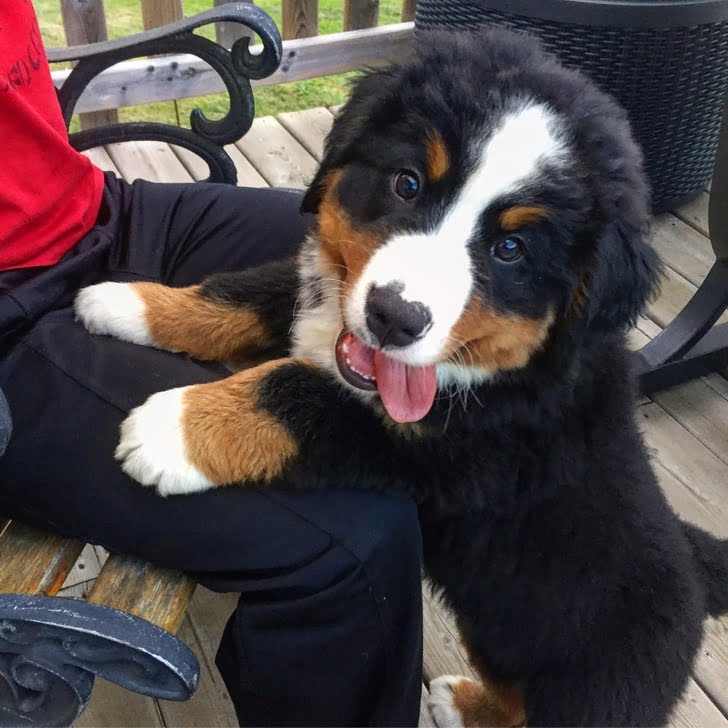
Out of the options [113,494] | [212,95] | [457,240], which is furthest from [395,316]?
[212,95]

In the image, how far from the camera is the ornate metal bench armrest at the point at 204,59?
6.91 ft

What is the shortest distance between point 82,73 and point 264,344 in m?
0.99

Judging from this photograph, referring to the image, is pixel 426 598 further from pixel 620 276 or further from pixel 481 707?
pixel 620 276

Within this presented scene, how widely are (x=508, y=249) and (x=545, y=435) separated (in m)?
0.35

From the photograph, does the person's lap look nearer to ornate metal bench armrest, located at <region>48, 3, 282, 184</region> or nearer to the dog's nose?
the dog's nose

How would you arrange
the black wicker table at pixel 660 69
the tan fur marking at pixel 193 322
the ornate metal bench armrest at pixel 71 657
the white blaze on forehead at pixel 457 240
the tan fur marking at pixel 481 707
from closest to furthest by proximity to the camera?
the ornate metal bench armrest at pixel 71 657
the white blaze on forehead at pixel 457 240
the tan fur marking at pixel 193 322
the tan fur marking at pixel 481 707
the black wicker table at pixel 660 69

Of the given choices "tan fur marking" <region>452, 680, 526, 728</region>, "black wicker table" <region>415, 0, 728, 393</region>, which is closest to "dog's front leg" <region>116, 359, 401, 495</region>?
"tan fur marking" <region>452, 680, 526, 728</region>

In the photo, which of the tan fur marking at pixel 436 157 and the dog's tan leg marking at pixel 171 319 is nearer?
the tan fur marking at pixel 436 157

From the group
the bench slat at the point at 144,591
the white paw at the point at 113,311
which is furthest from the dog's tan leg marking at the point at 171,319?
the bench slat at the point at 144,591

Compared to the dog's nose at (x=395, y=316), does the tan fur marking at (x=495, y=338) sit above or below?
below

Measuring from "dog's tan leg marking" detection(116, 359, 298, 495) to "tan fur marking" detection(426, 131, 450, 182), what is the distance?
1.60 feet

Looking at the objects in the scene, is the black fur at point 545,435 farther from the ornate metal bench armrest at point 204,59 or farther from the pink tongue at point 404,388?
the ornate metal bench armrest at point 204,59

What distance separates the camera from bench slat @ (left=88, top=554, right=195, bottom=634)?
4.39 ft

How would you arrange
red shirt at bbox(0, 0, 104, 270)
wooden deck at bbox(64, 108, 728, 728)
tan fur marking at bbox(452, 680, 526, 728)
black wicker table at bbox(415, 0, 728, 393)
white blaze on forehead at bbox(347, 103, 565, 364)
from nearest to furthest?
white blaze on forehead at bbox(347, 103, 565, 364)
red shirt at bbox(0, 0, 104, 270)
tan fur marking at bbox(452, 680, 526, 728)
wooden deck at bbox(64, 108, 728, 728)
black wicker table at bbox(415, 0, 728, 393)
